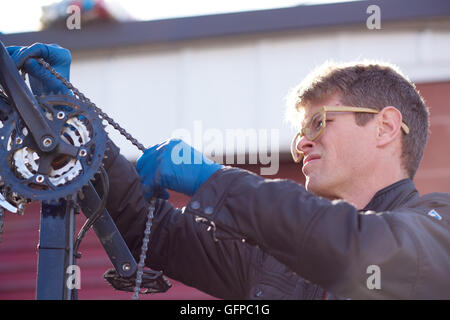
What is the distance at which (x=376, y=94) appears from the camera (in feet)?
7.26

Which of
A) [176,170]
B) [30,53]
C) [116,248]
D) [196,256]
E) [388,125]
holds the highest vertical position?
[30,53]

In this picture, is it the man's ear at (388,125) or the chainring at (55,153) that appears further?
the man's ear at (388,125)

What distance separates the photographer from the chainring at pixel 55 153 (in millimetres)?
1523

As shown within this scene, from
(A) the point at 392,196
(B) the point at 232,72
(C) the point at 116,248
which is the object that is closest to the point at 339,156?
(A) the point at 392,196

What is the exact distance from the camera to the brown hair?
2209 mm

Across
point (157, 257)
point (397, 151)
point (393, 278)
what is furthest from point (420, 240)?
point (157, 257)

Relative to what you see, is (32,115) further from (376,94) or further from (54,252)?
(376,94)

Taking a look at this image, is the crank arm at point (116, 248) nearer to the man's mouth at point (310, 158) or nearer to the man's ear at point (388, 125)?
the man's mouth at point (310, 158)

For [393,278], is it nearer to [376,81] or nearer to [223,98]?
[376,81]

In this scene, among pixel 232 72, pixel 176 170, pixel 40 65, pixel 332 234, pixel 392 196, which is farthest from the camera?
pixel 232 72

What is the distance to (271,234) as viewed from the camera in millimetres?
1526

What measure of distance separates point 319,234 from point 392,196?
0.67m

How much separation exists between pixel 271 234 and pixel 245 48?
4182 mm

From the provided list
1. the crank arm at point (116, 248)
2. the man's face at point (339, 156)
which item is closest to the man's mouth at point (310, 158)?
the man's face at point (339, 156)
